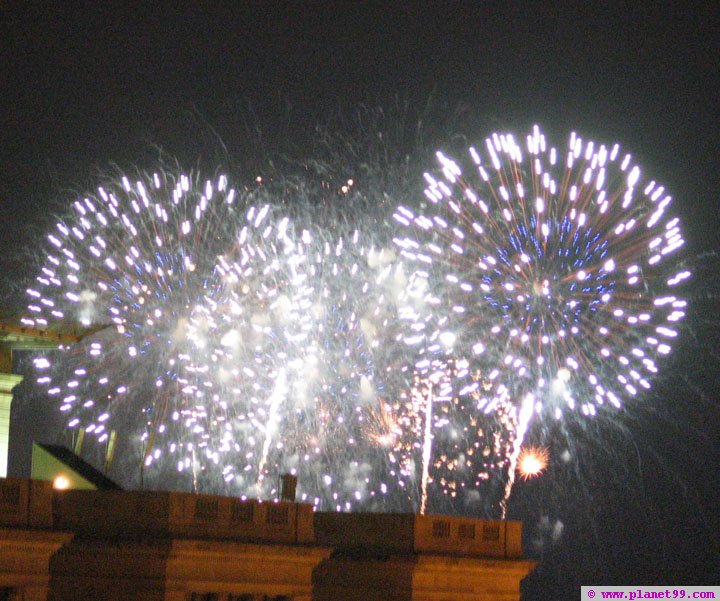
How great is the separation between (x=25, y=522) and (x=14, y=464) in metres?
27.6

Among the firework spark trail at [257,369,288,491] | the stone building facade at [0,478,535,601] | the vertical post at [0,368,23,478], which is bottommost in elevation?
the stone building facade at [0,478,535,601]

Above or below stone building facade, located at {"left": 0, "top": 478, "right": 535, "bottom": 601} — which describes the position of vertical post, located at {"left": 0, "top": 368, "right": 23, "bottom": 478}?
above

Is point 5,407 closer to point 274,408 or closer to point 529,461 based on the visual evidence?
point 274,408

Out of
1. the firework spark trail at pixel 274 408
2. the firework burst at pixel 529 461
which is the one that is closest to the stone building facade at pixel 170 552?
the firework spark trail at pixel 274 408

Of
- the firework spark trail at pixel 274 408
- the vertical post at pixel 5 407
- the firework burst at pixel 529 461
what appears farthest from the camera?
the firework burst at pixel 529 461

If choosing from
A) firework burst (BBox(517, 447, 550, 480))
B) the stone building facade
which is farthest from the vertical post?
firework burst (BBox(517, 447, 550, 480))

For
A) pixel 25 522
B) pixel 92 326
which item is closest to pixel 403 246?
pixel 92 326

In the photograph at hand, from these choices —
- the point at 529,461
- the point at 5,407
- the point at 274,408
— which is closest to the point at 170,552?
the point at 5,407

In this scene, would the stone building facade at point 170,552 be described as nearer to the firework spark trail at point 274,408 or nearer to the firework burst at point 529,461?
the firework spark trail at point 274,408

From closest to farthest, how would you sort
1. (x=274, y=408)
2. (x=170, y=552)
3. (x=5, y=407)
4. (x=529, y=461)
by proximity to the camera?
(x=170, y=552)
(x=5, y=407)
(x=274, y=408)
(x=529, y=461)

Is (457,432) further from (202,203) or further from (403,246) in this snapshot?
(202,203)

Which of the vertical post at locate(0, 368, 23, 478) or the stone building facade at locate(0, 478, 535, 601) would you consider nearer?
the stone building facade at locate(0, 478, 535, 601)

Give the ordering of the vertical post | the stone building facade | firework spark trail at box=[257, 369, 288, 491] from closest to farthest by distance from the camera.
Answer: the stone building facade → the vertical post → firework spark trail at box=[257, 369, 288, 491]

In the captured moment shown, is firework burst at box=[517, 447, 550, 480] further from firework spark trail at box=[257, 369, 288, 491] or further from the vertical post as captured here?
the vertical post
